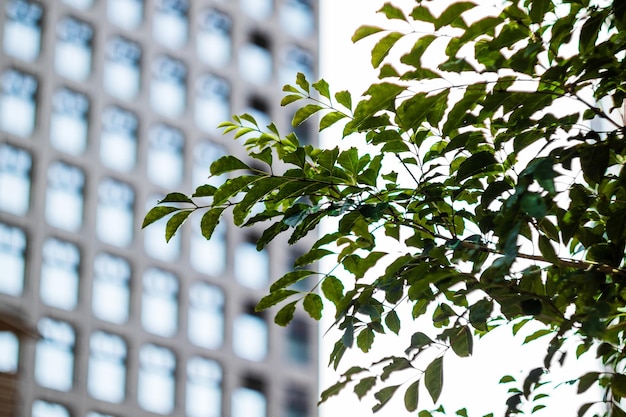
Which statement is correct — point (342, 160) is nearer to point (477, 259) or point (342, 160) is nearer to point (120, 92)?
point (477, 259)

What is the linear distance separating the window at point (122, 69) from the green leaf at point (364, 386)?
2132cm

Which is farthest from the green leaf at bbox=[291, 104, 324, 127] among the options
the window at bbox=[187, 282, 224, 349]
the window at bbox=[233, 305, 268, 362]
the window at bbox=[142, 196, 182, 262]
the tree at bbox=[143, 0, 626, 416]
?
the window at bbox=[233, 305, 268, 362]

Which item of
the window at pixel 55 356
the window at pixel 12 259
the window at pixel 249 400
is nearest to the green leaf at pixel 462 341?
the window at pixel 55 356

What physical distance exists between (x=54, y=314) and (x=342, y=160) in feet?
64.7

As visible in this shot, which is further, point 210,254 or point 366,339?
point 210,254

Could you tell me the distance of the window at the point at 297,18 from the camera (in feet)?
83.0

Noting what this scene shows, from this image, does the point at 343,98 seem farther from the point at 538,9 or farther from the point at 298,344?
the point at 298,344

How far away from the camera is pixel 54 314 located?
20.5 m

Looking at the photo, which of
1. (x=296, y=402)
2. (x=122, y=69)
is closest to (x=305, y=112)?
(x=122, y=69)

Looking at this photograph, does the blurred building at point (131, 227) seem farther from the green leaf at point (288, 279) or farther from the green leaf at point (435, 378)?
the green leaf at point (435, 378)

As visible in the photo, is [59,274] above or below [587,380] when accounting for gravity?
above

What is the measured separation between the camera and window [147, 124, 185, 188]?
73.8ft

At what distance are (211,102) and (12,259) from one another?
5.82 metres

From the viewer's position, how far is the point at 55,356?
67.6 feet
